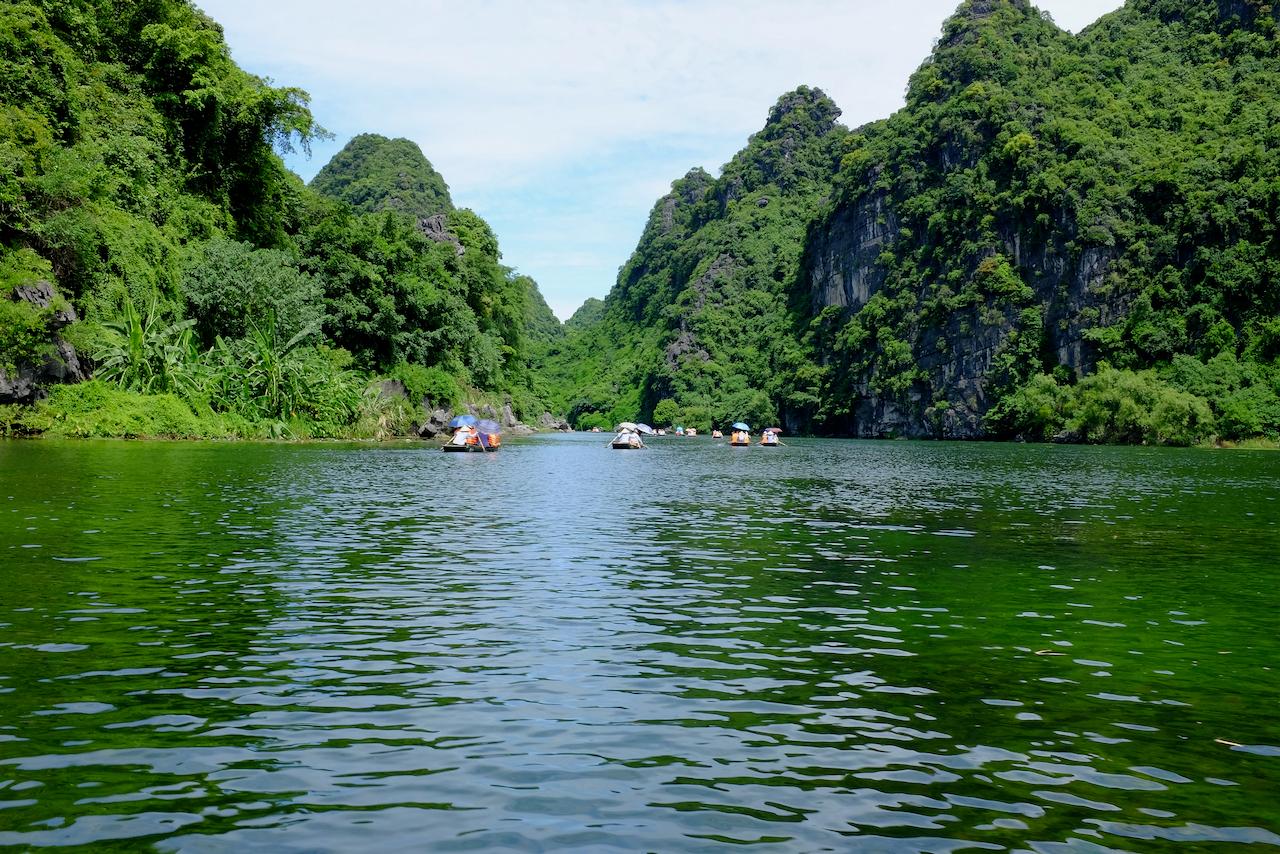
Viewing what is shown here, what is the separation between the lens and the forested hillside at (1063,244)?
375ft

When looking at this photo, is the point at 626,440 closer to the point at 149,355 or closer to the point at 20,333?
the point at 149,355

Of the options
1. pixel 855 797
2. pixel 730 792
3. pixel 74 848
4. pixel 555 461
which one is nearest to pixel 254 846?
pixel 74 848

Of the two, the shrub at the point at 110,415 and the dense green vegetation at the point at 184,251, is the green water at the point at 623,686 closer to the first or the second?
the shrub at the point at 110,415

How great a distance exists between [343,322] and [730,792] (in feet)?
276

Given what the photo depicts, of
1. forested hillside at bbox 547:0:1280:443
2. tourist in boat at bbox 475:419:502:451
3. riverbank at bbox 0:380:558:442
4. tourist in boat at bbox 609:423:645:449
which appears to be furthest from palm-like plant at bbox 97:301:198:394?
forested hillside at bbox 547:0:1280:443

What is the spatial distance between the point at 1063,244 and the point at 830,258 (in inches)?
2581

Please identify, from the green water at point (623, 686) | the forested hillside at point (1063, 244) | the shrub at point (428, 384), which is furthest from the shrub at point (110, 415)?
the forested hillside at point (1063, 244)

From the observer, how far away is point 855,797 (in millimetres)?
7422

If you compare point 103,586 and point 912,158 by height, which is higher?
point 912,158

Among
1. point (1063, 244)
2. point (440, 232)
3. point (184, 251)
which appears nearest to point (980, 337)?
point (1063, 244)

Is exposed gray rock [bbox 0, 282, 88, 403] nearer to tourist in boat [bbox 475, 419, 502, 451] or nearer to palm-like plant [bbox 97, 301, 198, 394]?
palm-like plant [bbox 97, 301, 198, 394]

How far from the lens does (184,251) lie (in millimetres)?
68750

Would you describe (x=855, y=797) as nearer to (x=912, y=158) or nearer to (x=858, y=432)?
(x=858, y=432)

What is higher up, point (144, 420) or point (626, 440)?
point (144, 420)
